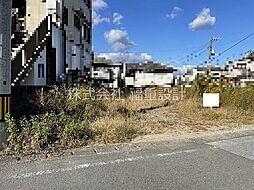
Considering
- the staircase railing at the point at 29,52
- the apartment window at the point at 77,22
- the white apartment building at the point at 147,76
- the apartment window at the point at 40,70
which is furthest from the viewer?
the white apartment building at the point at 147,76

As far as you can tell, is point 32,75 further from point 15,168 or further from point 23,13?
point 15,168

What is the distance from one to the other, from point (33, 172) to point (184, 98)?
13.8 metres

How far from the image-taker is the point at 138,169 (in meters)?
5.03

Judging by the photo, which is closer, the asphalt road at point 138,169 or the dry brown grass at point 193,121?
the asphalt road at point 138,169

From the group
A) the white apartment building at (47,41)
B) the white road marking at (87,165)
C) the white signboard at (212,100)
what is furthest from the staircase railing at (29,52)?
the white signboard at (212,100)

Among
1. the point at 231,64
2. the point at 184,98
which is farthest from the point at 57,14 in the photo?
the point at 231,64

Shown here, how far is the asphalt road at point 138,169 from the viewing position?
14.0 feet

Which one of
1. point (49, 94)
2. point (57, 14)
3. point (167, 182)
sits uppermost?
point (57, 14)

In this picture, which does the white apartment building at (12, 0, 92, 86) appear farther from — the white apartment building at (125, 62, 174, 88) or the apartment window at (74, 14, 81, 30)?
the white apartment building at (125, 62, 174, 88)

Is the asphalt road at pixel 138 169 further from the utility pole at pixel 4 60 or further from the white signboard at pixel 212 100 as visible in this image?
the white signboard at pixel 212 100

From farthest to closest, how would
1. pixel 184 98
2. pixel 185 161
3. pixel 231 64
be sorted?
pixel 231 64 < pixel 184 98 < pixel 185 161

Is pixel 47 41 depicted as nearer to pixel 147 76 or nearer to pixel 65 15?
pixel 65 15

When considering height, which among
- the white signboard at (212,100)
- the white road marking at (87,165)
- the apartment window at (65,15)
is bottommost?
the white road marking at (87,165)

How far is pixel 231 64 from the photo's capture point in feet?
212
